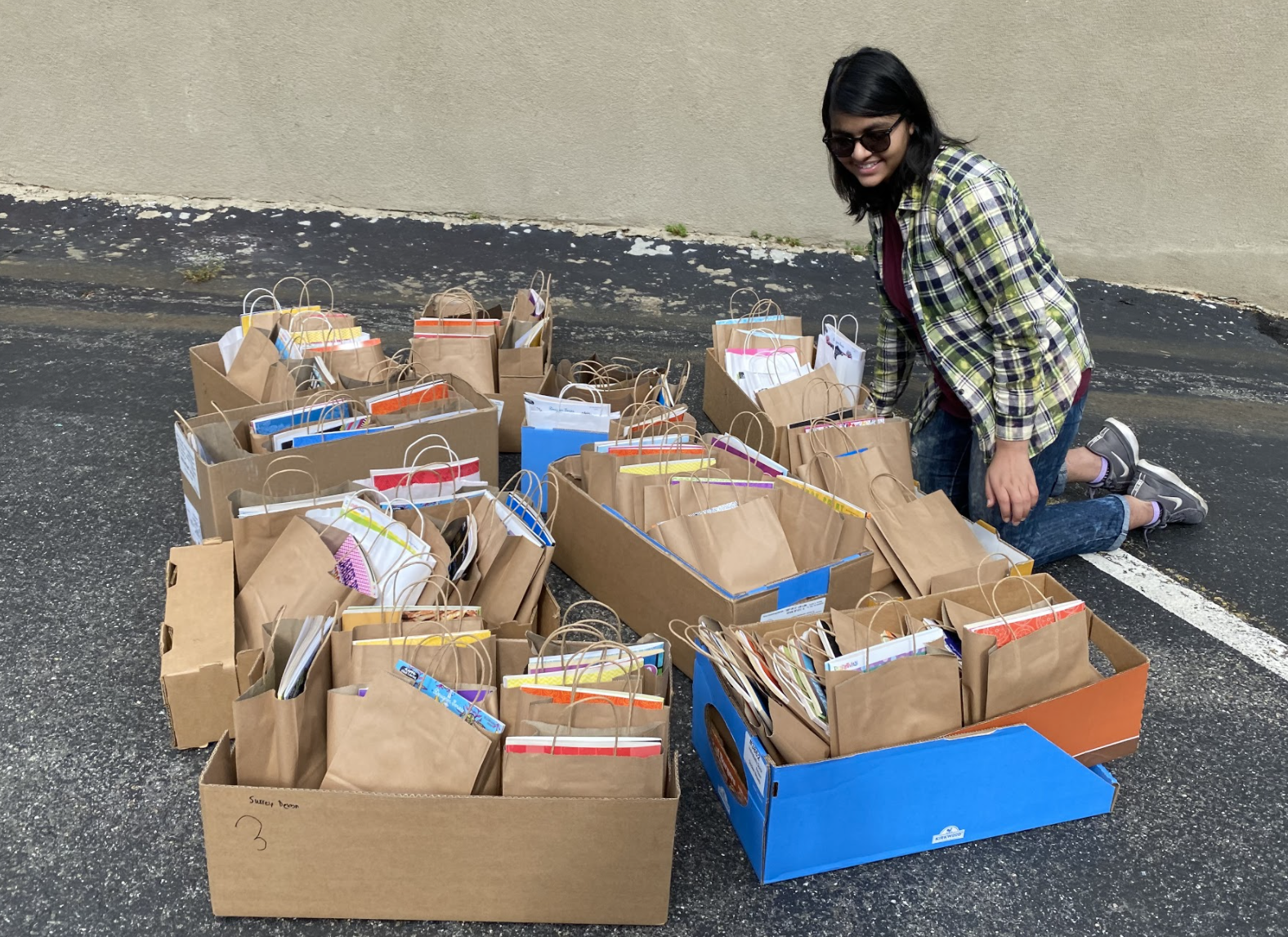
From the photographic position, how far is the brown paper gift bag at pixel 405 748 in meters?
1.83

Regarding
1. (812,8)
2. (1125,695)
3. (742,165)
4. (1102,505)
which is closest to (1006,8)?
(812,8)

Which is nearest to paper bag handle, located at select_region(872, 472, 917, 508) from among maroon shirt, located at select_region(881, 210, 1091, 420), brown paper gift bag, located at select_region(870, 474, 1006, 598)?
brown paper gift bag, located at select_region(870, 474, 1006, 598)

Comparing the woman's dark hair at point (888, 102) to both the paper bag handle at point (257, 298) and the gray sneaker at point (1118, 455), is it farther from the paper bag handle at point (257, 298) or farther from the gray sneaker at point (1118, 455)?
the paper bag handle at point (257, 298)

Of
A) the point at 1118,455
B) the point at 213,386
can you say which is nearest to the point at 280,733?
the point at 213,386

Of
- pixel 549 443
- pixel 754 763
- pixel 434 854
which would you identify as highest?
pixel 549 443

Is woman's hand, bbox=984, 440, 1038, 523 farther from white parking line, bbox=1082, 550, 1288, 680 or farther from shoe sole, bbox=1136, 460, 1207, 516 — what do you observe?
shoe sole, bbox=1136, 460, 1207, 516

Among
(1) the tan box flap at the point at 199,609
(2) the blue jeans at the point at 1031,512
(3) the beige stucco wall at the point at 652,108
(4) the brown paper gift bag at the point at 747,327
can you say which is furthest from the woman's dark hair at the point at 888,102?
(3) the beige stucco wall at the point at 652,108

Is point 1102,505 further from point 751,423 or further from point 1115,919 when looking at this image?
point 1115,919

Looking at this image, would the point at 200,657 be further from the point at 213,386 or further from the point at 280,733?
the point at 213,386

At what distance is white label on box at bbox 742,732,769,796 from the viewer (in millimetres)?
1890

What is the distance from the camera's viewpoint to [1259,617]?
3070 millimetres

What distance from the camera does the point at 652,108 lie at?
5992 millimetres

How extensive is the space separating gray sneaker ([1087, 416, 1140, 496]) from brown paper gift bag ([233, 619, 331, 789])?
2.84m

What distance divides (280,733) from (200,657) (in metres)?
0.46
